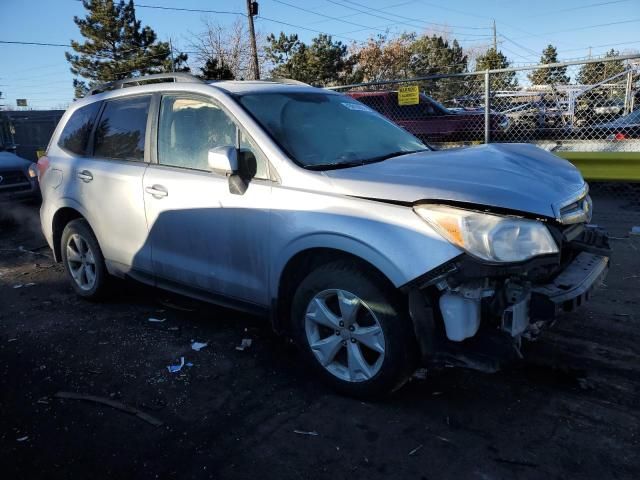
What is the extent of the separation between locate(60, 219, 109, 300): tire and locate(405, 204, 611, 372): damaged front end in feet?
10.2

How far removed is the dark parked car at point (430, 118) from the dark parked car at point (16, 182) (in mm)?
6579

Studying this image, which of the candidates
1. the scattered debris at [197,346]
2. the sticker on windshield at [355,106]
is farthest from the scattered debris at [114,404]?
the sticker on windshield at [355,106]

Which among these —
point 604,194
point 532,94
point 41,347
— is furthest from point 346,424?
point 532,94

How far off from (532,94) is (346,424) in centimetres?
1075

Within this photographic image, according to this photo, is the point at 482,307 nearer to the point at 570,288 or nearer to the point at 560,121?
the point at 570,288

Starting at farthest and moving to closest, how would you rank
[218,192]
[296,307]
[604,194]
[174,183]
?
[604,194], [174,183], [218,192], [296,307]

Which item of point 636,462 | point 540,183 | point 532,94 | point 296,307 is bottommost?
point 636,462

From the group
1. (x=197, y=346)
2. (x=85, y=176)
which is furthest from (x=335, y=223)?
(x=85, y=176)

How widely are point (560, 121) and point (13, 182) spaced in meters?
11.2

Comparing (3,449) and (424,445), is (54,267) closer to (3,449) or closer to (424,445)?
(3,449)

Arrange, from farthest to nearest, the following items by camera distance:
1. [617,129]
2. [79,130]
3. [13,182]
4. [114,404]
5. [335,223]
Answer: [617,129]
[13,182]
[79,130]
[114,404]
[335,223]

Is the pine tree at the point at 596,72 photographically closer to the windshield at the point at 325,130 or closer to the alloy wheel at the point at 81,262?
the windshield at the point at 325,130

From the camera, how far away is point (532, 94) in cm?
1168

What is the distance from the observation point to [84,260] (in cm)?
486
